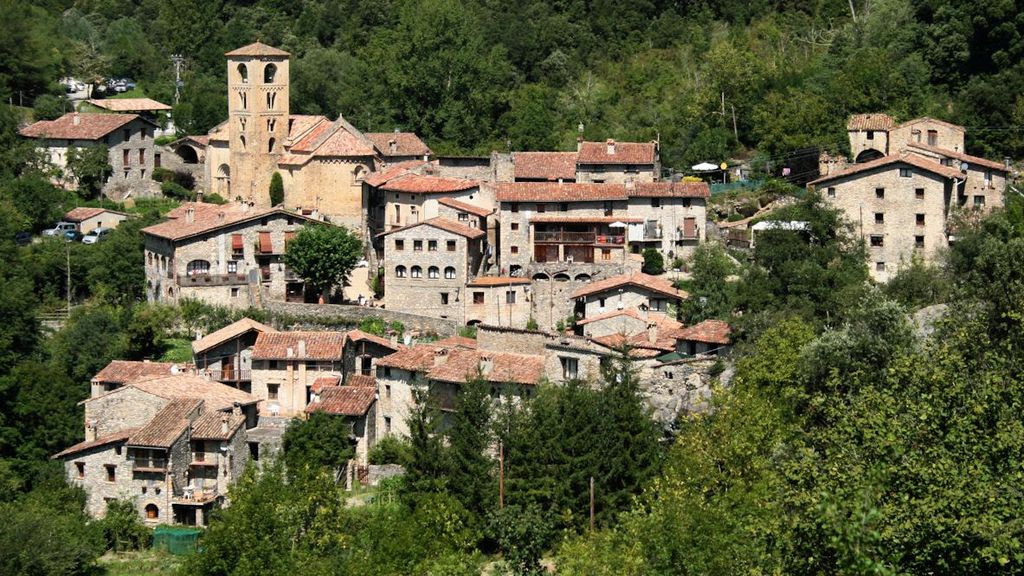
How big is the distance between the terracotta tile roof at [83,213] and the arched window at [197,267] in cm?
939

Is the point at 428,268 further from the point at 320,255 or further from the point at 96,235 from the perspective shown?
the point at 96,235

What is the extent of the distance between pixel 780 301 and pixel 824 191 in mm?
8496

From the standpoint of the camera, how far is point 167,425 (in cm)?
5238

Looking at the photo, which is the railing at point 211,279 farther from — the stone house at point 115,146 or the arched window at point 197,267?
the stone house at point 115,146

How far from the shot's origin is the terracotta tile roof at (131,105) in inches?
3472

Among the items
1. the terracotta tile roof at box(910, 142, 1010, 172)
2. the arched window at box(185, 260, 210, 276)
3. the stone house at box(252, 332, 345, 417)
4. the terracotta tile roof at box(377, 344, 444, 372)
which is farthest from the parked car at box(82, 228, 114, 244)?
the terracotta tile roof at box(910, 142, 1010, 172)

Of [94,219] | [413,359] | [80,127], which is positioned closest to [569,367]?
[413,359]

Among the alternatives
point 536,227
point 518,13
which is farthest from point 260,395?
point 518,13

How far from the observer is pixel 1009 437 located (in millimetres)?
29984

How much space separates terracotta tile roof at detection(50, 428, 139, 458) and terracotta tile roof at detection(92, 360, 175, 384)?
2.93 metres

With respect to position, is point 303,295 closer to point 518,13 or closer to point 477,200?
point 477,200

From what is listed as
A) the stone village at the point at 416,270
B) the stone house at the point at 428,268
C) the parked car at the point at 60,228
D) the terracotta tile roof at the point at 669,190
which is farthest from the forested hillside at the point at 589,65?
the parked car at the point at 60,228

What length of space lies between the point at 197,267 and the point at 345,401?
11114 mm

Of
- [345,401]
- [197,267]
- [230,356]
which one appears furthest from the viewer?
[197,267]
